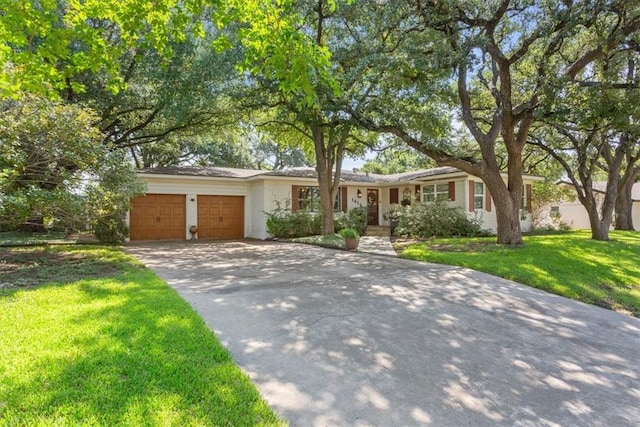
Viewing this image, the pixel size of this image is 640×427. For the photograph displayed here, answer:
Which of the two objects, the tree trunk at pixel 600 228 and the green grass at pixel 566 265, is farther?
the tree trunk at pixel 600 228

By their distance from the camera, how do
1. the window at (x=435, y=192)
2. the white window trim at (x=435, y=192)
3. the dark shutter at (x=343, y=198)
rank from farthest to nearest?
1. the dark shutter at (x=343, y=198)
2. the window at (x=435, y=192)
3. the white window trim at (x=435, y=192)

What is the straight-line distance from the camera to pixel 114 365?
304cm

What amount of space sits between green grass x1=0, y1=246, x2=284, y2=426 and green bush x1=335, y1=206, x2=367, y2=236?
11.9 meters

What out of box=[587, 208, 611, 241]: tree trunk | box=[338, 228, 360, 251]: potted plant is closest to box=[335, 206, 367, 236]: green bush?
box=[338, 228, 360, 251]: potted plant

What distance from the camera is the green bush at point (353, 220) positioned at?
1697cm

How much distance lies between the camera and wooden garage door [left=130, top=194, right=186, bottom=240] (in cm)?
1519

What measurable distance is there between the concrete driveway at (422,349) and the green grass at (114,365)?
322 mm

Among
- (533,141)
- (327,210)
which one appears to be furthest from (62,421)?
(533,141)

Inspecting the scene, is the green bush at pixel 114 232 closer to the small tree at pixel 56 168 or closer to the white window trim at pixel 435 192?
the small tree at pixel 56 168

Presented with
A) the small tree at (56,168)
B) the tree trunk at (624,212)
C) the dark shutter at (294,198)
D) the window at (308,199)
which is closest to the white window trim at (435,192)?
the window at (308,199)

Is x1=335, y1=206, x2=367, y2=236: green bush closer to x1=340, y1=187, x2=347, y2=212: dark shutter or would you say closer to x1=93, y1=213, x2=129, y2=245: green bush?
x1=340, y1=187, x2=347, y2=212: dark shutter

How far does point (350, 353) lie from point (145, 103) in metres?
15.9

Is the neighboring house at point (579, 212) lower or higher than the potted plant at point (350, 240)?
higher

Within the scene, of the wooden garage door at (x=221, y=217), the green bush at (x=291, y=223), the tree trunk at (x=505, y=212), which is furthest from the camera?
the wooden garage door at (x=221, y=217)
